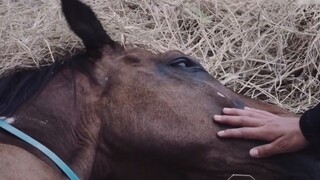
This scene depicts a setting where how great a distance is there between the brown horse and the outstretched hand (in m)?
0.03

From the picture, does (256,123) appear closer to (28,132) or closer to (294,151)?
(294,151)

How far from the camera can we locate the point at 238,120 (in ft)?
7.69

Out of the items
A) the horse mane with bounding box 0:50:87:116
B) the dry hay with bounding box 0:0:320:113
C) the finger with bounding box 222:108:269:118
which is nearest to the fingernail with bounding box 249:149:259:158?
the finger with bounding box 222:108:269:118

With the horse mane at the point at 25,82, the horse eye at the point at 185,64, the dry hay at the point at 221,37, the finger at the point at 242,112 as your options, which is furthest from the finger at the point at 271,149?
the dry hay at the point at 221,37

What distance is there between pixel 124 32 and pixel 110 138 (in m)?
1.03

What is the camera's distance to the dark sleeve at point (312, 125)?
86.4 inches

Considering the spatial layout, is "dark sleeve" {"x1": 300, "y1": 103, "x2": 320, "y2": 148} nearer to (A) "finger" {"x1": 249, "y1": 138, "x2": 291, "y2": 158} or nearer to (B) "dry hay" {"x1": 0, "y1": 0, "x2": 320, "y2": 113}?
(A) "finger" {"x1": 249, "y1": 138, "x2": 291, "y2": 158}

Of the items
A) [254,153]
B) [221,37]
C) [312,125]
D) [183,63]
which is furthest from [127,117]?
[221,37]

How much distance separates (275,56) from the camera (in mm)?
3338

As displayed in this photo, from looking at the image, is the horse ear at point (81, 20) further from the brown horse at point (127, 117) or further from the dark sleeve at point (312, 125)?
the dark sleeve at point (312, 125)

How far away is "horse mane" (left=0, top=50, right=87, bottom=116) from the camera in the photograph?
7.95 feet

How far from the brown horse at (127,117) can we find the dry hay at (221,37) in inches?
17.0

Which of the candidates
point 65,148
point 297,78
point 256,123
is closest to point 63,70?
point 65,148

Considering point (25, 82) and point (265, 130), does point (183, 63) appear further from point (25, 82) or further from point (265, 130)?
point (25, 82)
